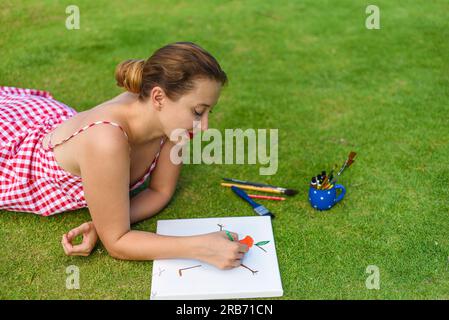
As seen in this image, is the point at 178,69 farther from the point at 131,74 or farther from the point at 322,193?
the point at 322,193

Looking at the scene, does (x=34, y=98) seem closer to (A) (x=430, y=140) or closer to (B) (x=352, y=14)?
(A) (x=430, y=140)

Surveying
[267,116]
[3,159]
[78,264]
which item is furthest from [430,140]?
[3,159]

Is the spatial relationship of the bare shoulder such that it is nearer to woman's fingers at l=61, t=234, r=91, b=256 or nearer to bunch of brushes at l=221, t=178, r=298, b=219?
woman's fingers at l=61, t=234, r=91, b=256

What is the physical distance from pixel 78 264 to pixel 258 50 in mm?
→ 2881

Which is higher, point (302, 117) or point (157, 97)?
point (157, 97)

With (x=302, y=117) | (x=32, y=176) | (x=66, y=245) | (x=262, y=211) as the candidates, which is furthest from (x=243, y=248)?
(x=302, y=117)

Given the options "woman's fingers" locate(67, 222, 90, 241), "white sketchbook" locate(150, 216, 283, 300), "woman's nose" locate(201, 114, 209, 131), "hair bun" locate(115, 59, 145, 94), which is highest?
"hair bun" locate(115, 59, 145, 94)

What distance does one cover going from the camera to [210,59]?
2207mm

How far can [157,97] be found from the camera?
2.27 meters

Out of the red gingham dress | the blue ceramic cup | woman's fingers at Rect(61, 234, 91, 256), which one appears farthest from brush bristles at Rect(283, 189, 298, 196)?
woman's fingers at Rect(61, 234, 91, 256)

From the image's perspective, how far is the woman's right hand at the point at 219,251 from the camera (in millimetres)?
2266

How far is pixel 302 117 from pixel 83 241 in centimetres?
182

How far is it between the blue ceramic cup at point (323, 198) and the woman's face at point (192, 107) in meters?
0.73

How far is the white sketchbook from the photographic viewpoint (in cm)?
220
